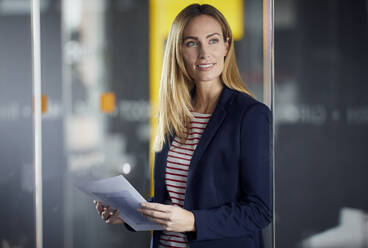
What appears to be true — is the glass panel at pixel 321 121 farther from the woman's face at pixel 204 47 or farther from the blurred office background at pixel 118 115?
the woman's face at pixel 204 47

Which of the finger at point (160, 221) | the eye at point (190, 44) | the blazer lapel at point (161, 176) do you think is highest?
the eye at point (190, 44)

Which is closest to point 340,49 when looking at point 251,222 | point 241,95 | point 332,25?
point 332,25

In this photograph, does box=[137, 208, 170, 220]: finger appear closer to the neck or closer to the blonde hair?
the blonde hair

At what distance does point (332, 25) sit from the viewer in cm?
291

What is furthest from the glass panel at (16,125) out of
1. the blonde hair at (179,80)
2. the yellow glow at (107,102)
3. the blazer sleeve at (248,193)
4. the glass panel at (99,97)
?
the blazer sleeve at (248,193)

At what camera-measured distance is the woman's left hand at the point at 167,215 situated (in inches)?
46.0

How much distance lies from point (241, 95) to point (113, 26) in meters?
1.71

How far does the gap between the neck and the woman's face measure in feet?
0.12

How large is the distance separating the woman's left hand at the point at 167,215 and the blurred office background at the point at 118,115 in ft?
5.24

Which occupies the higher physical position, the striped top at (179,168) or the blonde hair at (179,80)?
the blonde hair at (179,80)

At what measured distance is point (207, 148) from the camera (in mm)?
1274

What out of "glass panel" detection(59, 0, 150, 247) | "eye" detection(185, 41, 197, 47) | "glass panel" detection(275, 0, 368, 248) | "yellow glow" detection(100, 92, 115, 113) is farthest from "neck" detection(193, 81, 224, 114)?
"glass panel" detection(275, 0, 368, 248)

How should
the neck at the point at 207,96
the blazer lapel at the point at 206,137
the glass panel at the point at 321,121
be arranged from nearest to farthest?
the blazer lapel at the point at 206,137 → the neck at the point at 207,96 → the glass panel at the point at 321,121

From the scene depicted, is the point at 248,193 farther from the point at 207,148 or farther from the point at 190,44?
the point at 190,44
